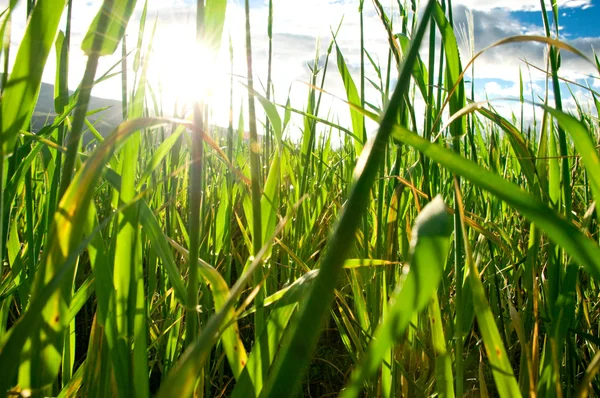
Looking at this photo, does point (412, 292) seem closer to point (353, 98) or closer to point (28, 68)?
point (28, 68)

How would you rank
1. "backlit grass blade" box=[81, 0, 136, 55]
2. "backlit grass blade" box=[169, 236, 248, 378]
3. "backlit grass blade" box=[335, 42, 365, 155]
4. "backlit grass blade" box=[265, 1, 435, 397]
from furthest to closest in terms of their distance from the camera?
"backlit grass blade" box=[335, 42, 365, 155] → "backlit grass blade" box=[169, 236, 248, 378] → "backlit grass blade" box=[81, 0, 136, 55] → "backlit grass blade" box=[265, 1, 435, 397]

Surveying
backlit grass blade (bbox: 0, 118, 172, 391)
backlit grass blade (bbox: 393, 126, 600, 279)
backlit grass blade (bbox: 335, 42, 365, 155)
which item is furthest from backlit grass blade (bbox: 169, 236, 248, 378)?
backlit grass blade (bbox: 335, 42, 365, 155)

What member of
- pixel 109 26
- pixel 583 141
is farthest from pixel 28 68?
pixel 583 141

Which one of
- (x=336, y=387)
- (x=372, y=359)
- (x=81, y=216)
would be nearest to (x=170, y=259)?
(x=81, y=216)

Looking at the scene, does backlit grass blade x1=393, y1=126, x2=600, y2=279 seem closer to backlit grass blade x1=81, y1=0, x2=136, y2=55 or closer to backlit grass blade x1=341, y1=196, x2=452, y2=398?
backlit grass blade x1=341, y1=196, x2=452, y2=398

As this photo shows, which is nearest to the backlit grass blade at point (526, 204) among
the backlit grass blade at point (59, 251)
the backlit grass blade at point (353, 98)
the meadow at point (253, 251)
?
the meadow at point (253, 251)

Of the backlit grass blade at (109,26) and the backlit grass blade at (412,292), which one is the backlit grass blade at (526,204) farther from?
the backlit grass blade at (109,26)

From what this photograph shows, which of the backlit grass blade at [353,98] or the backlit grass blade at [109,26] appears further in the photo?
the backlit grass blade at [353,98]

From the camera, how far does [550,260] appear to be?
615 millimetres

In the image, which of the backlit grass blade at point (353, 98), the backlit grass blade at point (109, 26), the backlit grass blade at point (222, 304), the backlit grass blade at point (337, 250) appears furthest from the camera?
the backlit grass blade at point (353, 98)

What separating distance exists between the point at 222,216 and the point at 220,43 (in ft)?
1.85

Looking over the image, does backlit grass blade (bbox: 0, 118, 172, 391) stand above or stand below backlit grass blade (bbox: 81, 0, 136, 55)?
below

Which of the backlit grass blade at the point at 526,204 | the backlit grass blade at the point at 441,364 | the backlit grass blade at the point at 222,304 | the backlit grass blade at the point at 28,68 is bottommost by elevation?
the backlit grass blade at the point at 441,364

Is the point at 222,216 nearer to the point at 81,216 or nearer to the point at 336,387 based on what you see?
the point at 336,387
